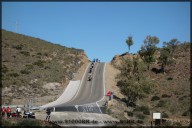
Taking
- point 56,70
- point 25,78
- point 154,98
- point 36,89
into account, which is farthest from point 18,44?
point 154,98

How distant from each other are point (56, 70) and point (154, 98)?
27.6 m

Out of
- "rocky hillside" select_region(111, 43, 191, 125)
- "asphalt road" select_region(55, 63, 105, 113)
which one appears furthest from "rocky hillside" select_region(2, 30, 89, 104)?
"rocky hillside" select_region(111, 43, 191, 125)

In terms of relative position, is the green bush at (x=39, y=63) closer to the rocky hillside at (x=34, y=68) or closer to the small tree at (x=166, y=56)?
the rocky hillside at (x=34, y=68)

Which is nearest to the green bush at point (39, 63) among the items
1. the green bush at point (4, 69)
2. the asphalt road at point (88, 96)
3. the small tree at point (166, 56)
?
the green bush at point (4, 69)

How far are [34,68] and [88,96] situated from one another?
23.1m

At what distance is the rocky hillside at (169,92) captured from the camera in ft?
176

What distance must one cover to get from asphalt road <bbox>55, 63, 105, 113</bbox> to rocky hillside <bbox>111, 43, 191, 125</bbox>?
5384mm

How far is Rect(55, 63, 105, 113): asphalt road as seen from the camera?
49.4m

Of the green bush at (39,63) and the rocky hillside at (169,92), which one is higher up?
the green bush at (39,63)

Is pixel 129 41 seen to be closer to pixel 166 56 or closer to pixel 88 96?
pixel 166 56

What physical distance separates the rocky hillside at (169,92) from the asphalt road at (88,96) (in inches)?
212

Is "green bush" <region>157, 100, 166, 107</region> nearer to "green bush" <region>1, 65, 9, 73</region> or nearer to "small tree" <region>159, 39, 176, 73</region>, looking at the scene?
"small tree" <region>159, 39, 176, 73</region>

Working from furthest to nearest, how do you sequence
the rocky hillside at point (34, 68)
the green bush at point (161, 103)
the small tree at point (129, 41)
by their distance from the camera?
the small tree at point (129, 41) < the rocky hillside at point (34, 68) < the green bush at point (161, 103)

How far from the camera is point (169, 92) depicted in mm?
74625
